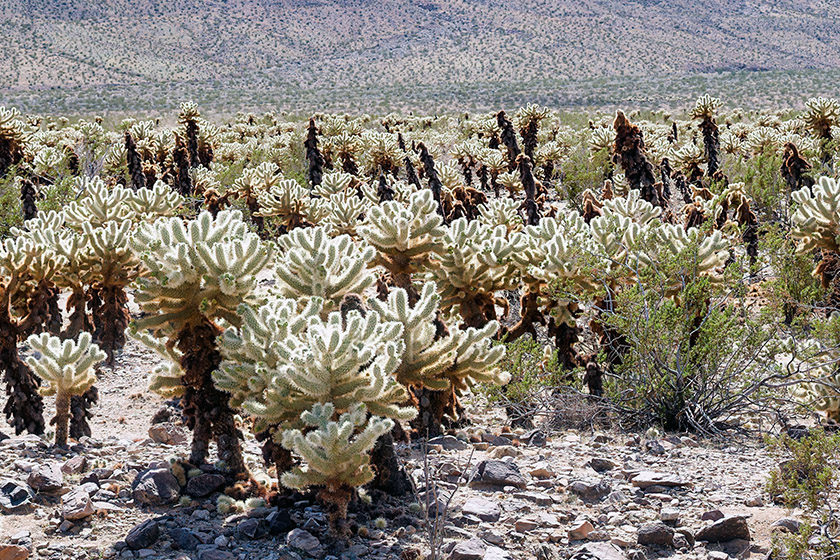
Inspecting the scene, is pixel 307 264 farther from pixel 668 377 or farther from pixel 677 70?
pixel 677 70

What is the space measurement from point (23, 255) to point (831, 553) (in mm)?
7642

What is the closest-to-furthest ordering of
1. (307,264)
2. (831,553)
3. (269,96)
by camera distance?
(831,553) < (307,264) < (269,96)

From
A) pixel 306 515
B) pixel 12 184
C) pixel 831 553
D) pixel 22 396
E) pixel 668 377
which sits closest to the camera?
pixel 831 553

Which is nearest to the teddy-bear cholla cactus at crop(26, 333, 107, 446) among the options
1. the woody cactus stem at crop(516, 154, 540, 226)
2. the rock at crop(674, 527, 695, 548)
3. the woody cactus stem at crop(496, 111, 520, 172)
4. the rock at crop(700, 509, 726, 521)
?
the rock at crop(674, 527, 695, 548)

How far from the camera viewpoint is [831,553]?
492 centimetres

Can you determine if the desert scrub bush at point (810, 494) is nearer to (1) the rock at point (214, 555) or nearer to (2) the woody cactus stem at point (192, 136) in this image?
(1) the rock at point (214, 555)

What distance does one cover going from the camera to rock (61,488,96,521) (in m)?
5.53

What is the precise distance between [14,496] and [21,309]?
3734 mm

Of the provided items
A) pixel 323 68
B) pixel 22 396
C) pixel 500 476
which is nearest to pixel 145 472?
pixel 500 476

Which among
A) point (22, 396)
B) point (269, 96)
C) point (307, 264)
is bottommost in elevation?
point (22, 396)

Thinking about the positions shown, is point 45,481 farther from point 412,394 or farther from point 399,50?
point 399,50

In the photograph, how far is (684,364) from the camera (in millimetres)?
8219

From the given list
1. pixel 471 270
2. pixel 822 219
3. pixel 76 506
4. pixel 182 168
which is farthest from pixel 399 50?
pixel 76 506

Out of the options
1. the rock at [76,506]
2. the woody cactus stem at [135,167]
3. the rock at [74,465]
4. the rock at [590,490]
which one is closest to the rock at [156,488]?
the rock at [76,506]
